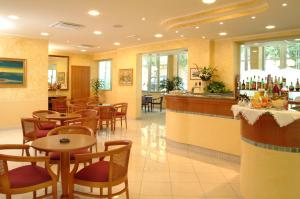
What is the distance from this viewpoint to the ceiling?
5.18 meters

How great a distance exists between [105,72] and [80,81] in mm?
1440

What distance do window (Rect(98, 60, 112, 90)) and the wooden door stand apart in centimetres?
75

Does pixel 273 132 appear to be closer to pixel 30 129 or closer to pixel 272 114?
pixel 272 114

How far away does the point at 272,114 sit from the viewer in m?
2.94

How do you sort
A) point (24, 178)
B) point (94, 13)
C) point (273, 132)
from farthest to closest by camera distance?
point (94, 13) < point (273, 132) < point (24, 178)

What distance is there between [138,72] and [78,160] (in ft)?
28.9

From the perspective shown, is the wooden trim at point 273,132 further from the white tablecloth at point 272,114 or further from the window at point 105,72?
the window at point 105,72

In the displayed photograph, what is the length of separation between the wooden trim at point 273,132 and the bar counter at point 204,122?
68.0 inches

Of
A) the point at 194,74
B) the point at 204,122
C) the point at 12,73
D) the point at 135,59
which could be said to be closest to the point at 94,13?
the point at 204,122

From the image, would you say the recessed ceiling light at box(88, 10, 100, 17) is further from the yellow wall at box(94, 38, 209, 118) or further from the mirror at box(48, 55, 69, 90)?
the mirror at box(48, 55, 69, 90)

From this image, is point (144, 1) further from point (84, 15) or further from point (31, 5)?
point (31, 5)

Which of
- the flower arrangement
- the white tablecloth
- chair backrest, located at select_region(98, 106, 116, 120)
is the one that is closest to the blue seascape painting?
chair backrest, located at select_region(98, 106, 116, 120)

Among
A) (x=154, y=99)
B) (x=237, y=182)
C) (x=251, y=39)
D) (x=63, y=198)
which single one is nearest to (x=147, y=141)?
(x=237, y=182)

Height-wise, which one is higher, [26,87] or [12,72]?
[12,72]
